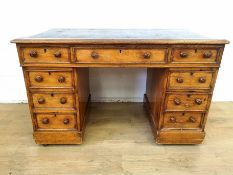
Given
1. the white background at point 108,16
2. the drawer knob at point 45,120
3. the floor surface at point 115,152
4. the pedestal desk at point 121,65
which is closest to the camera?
the pedestal desk at point 121,65

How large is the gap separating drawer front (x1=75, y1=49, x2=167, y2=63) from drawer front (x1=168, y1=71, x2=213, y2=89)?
17cm

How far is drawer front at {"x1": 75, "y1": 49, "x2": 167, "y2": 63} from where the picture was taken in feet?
4.10

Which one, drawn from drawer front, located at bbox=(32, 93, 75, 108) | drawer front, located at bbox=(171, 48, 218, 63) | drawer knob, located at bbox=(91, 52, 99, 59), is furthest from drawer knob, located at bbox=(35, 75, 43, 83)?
drawer front, located at bbox=(171, 48, 218, 63)

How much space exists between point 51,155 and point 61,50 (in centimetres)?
81

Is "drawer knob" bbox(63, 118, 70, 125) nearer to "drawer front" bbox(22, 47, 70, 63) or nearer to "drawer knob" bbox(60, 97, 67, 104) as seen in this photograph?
"drawer knob" bbox(60, 97, 67, 104)

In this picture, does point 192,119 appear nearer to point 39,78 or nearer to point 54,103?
point 54,103

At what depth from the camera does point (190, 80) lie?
1.35 metres

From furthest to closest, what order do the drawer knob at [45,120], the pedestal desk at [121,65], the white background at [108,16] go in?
the white background at [108,16] → the drawer knob at [45,120] → the pedestal desk at [121,65]

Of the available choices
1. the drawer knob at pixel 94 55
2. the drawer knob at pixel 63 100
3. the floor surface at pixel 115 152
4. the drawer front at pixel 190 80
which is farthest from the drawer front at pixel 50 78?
the drawer front at pixel 190 80

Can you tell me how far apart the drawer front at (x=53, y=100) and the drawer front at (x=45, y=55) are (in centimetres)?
25

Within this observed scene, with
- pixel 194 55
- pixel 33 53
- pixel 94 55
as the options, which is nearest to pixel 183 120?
pixel 194 55

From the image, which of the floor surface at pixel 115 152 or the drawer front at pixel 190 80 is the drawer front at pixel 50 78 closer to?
the floor surface at pixel 115 152

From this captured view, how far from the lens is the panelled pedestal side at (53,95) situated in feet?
4.11

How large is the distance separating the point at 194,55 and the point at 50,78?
3.28 ft
